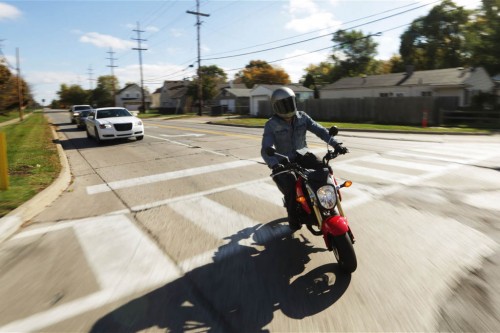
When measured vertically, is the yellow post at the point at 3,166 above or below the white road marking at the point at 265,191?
above

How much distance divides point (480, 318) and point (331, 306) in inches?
45.5

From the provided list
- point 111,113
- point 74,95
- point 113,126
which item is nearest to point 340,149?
point 113,126

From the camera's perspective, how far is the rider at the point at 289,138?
164 inches

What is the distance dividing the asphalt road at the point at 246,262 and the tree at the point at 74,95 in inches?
5349

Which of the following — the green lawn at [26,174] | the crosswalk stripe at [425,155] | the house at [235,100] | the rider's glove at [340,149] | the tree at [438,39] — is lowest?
the green lawn at [26,174]

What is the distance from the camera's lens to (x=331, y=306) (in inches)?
118

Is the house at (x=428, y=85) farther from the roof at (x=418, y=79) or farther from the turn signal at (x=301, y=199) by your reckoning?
the turn signal at (x=301, y=199)

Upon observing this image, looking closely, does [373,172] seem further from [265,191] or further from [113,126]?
[113,126]

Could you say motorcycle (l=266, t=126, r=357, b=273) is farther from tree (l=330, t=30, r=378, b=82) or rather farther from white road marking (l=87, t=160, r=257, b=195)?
tree (l=330, t=30, r=378, b=82)

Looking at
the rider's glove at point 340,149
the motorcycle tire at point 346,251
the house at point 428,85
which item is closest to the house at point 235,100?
the house at point 428,85

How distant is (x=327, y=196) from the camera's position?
11.6 ft

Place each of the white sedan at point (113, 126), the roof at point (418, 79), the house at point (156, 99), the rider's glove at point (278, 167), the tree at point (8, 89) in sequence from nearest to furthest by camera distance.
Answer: the rider's glove at point (278, 167), the white sedan at point (113, 126), the roof at point (418, 79), the tree at point (8, 89), the house at point (156, 99)

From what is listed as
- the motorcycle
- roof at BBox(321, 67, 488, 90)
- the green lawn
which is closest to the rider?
the motorcycle

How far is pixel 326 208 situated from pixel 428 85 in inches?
1326
